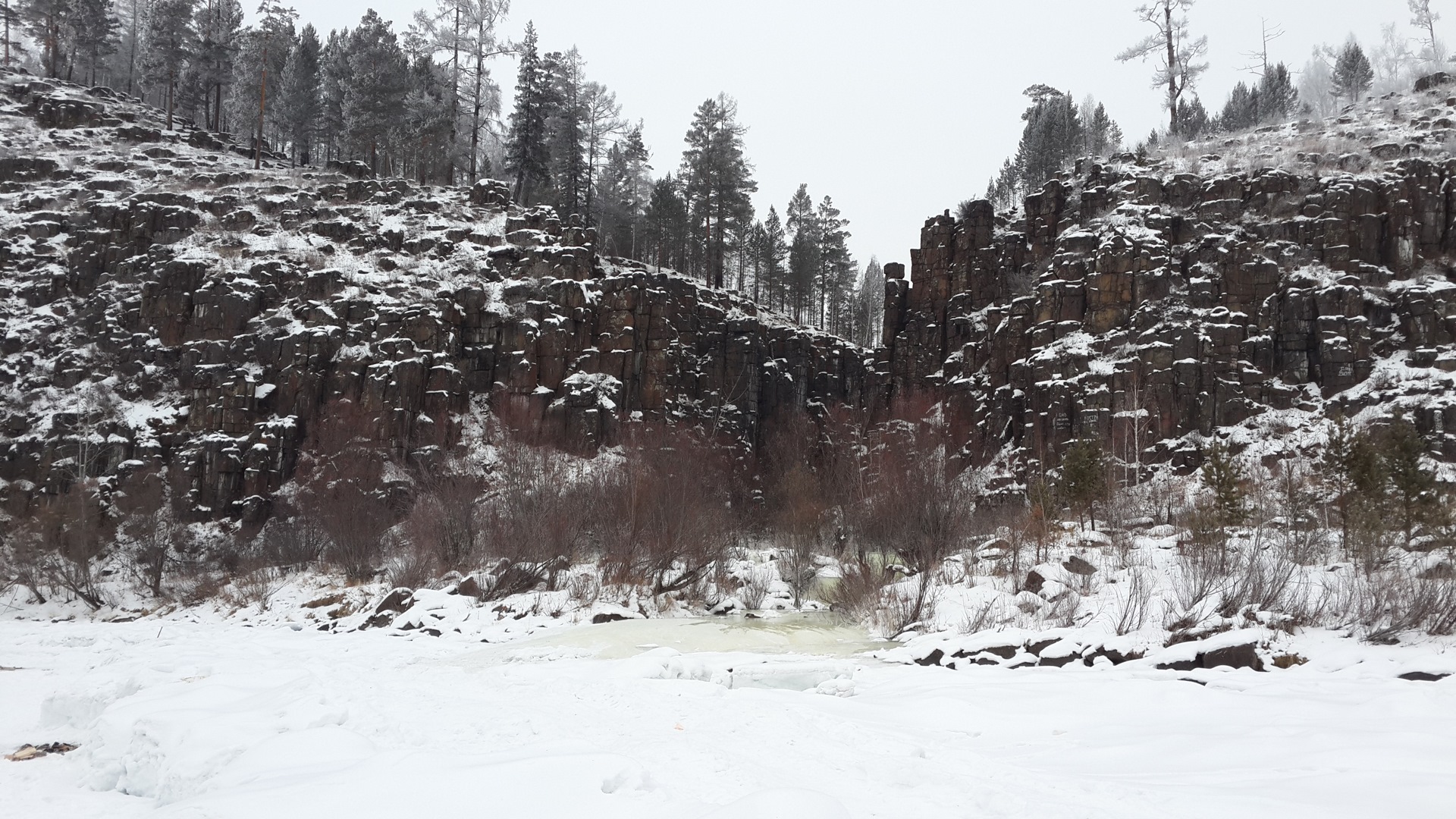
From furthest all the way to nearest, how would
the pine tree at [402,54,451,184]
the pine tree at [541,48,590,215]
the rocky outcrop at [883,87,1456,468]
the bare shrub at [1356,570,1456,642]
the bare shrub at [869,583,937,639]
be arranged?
the pine tree at [541,48,590,215] → the pine tree at [402,54,451,184] → the rocky outcrop at [883,87,1456,468] → the bare shrub at [869,583,937,639] → the bare shrub at [1356,570,1456,642]

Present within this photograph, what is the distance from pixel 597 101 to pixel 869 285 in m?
37.2

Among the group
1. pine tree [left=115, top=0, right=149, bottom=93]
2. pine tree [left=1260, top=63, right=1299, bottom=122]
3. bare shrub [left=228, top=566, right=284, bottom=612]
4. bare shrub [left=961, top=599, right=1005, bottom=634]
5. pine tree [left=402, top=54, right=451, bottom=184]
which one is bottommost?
bare shrub [left=228, top=566, right=284, bottom=612]

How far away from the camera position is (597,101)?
57656 mm

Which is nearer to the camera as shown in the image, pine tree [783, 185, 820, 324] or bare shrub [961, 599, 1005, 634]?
bare shrub [961, 599, 1005, 634]

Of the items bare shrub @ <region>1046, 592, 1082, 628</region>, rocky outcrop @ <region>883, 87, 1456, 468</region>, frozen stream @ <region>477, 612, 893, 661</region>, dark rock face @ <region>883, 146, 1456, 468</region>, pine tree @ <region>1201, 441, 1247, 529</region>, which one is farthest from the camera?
dark rock face @ <region>883, 146, 1456, 468</region>

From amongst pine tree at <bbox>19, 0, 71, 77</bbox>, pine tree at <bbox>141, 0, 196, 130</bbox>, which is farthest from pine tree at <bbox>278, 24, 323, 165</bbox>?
pine tree at <bbox>19, 0, 71, 77</bbox>

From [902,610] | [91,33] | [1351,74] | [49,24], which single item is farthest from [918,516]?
[49,24]

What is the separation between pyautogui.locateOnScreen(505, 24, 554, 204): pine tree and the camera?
51.9 m

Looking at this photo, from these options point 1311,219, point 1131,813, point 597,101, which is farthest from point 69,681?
point 597,101

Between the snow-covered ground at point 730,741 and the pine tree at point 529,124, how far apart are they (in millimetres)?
46294

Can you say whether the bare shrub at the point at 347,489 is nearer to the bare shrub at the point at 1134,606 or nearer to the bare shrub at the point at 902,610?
the bare shrub at the point at 902,610

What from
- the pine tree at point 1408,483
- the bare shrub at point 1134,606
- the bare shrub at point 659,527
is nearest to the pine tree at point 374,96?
the bare shrub at point 659,527

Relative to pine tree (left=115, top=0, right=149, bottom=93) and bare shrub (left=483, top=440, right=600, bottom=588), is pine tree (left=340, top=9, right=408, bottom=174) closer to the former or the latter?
pine tree (left=115, top=0, right=149, bottom=93)

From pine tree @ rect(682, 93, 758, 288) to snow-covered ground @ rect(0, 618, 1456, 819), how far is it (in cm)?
4755
